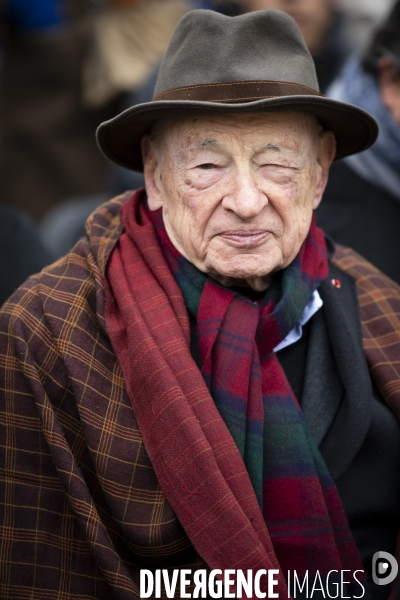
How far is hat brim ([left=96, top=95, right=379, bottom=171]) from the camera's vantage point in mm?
2418

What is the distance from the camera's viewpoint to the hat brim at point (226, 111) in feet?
7.93

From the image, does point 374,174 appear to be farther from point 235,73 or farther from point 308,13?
point 235,73

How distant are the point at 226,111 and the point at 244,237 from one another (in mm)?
406

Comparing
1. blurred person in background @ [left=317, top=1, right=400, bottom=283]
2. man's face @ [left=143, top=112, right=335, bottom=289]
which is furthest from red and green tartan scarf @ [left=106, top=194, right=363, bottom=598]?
blurred person in background @ [left=317, top=1, right=400, bottom=283]

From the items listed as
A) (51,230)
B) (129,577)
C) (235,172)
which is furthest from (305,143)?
(51,230)

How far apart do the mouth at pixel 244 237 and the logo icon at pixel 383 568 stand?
3.73 ft

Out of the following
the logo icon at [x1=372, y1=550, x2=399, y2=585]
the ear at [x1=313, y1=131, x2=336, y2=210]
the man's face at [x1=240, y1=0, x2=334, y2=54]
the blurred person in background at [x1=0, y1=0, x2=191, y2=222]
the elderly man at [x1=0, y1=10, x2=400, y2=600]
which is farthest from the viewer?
the blurred person in background at [x1=0, y1=0, x2=191, y2=222]

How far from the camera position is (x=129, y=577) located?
2443 mm

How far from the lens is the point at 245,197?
2.50 m

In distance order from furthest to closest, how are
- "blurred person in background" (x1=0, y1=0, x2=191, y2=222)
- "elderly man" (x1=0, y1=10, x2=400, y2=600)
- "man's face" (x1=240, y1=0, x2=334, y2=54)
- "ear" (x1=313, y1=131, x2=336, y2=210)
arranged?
"blurred person in background" (x1=0, y1=0, x2=191, y2=222)
"man's face" (x1=240, y1=0, x2=334, y2=54)
"ear" (x1=313, y1=131, x2=336, y2=210)
"elderly man" (x1=0, y1=10, x2=400, y2=600)

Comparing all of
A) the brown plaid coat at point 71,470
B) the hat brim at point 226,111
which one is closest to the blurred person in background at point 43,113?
the hat brim at point 226,111

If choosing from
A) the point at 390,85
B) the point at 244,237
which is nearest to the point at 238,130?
the point at 244,237

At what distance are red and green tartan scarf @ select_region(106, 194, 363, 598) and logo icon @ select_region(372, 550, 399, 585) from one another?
162 millimetres

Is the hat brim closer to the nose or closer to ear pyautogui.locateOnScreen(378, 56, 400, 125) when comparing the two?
the nose
